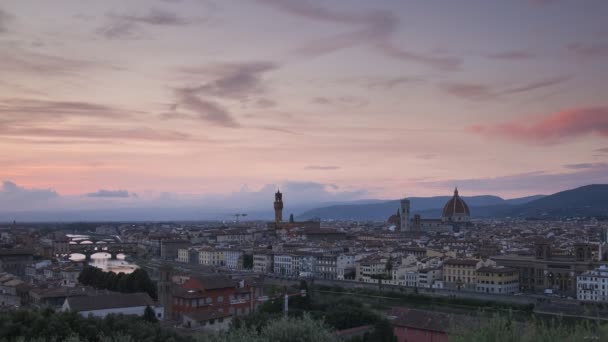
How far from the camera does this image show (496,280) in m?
31.0

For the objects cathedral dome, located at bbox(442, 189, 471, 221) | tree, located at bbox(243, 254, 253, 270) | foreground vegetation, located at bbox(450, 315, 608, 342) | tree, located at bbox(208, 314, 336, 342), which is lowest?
tree, located at bbox(243, 254, 253, 270)

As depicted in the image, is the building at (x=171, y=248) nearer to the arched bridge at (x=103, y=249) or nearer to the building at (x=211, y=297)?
the arched bridge at (x=103, y=249)

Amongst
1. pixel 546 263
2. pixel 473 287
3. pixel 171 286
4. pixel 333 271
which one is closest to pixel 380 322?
pixel 171 286

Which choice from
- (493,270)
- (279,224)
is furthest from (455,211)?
(493,270)

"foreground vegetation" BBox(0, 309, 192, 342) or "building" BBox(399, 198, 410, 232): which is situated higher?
"building" BBox(399, 198, 410, 232)

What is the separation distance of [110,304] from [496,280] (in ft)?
60.5

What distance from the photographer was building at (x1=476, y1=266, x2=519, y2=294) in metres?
30.9

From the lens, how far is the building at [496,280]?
102 feet

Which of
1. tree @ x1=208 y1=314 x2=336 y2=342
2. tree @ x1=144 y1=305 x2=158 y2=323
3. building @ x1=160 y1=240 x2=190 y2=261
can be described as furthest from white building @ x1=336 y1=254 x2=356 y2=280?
tree @ x1=208 y1=314 x2=336 y2=342

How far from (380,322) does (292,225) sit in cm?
5874

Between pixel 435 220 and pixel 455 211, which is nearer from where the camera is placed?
pixel 435 220

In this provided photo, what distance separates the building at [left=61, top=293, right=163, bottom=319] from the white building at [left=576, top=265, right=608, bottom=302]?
56.7 feet

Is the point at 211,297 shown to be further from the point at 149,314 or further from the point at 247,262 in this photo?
the point at 247,262

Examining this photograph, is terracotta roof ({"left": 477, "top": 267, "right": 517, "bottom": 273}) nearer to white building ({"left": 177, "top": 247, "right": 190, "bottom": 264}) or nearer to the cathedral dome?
white building ({"left": 177, "top": 247, "right": 190, "bottom": 264})
